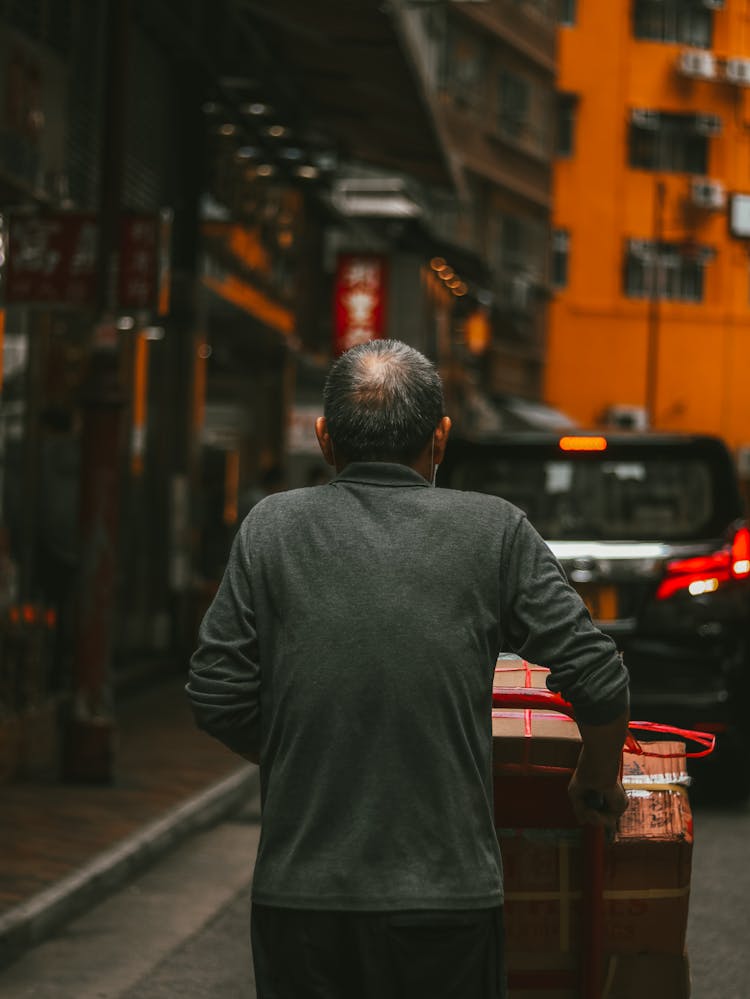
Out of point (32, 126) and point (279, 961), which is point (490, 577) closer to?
point (279, 961)

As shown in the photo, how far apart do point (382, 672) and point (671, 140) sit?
5066 centimetres

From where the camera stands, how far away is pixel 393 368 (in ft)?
10.9

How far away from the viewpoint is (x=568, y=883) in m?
3.56

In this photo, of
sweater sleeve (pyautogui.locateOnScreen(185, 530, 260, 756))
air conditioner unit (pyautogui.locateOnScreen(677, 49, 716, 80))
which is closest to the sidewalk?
sweater sleeve (pyautogui.locateOnScreen(185, 530, 260, 756))

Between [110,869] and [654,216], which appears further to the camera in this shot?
[654,216]

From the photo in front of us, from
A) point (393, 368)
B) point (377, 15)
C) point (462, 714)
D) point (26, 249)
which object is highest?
point (377, 15)

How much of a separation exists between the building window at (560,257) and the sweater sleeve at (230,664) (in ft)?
156

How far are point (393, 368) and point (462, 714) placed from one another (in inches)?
23.6

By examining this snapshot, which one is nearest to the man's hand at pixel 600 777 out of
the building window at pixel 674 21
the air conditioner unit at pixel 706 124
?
the building window at pixel 674 21

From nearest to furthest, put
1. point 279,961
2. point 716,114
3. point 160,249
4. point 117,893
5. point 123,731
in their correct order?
point 279,961, point 117,893, point 160,249, point 123,731, point 716,114

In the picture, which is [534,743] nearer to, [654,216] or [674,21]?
[654,216]

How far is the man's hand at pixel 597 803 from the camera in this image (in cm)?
339

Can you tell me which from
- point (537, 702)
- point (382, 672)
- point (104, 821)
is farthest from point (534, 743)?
point (104, 821)

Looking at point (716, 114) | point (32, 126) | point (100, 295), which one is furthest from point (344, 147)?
point (716, 114)
